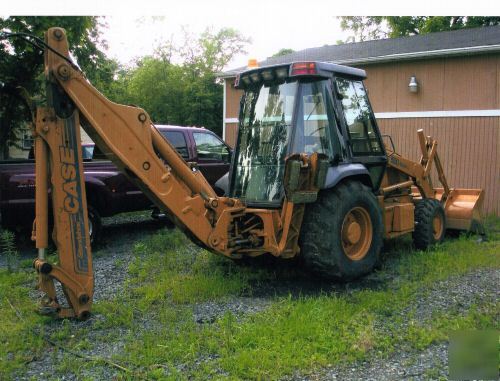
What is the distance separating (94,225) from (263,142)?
135 inches

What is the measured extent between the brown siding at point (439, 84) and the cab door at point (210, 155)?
4.66m

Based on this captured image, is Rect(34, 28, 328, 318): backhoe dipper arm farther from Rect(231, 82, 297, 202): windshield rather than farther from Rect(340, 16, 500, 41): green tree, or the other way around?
Rect(340, 16, 500, 41): green tree

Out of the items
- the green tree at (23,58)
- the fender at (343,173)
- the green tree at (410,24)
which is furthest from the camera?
the green tree at (410,24)

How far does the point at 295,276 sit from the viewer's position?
20.2ft

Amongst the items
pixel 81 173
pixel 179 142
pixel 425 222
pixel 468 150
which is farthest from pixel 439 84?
pixel 81 173

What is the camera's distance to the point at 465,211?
8.38 metres

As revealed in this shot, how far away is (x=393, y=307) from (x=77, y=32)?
32.5 ft

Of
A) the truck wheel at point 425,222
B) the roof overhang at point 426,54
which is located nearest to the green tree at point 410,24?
the roof overhang at point 426,54

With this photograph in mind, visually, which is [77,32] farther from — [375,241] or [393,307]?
[393,307]

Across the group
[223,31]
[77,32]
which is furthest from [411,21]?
[77,32]

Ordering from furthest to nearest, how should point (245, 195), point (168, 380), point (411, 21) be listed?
point (411, 21) → point (245, 195) → point (168, 380)

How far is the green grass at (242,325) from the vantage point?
12.7ft

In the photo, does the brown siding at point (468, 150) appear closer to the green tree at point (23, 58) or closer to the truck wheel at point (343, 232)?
the truck wheel at point (343, 232)

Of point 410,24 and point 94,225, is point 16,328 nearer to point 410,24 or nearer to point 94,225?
point 94,225
